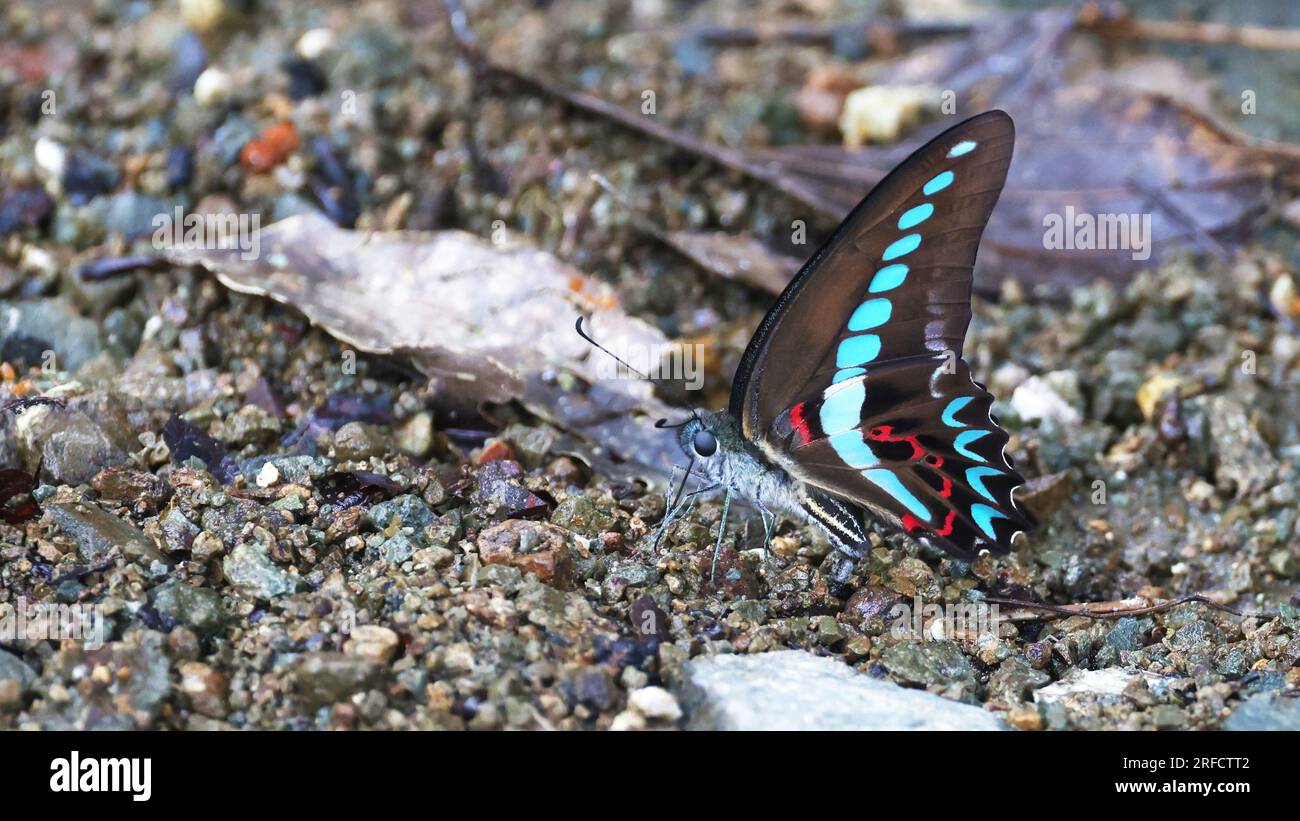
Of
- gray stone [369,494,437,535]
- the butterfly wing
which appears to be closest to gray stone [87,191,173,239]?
gray stone [369,494,437,535]

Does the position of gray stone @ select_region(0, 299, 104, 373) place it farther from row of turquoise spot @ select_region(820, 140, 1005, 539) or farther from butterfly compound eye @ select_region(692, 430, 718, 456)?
row of turquoise spot @ select_region(820, 140, 1005, 539)

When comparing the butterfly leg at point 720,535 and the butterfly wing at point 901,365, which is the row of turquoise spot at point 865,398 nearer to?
the butterfly wing at point 901,365

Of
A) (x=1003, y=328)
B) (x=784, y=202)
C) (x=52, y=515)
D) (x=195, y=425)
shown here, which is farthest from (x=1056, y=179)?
(x=52, y=515)

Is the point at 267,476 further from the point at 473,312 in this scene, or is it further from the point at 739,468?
the point at 739,468

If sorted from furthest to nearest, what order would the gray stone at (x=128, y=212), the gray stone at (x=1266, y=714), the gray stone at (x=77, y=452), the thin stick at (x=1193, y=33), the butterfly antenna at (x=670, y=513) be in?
the thin stick at (x=1193, y=33)
the gray stone at (x=128, y=212)
the butterfly antenna at (x=670, y=513)
the gray stone at (x=77, y=452)
the gray stone at (x=1266, y=714)

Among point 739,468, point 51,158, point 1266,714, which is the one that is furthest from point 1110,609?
point 51,158

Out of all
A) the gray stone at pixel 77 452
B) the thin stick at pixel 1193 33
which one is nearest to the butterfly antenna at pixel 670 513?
the gray stone at pixel 77 452

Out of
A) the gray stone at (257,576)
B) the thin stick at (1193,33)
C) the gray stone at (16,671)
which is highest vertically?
the thin stick at (1193,33)

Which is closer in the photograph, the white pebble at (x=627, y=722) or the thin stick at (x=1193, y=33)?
the white pebble at (x=627, y=722)
